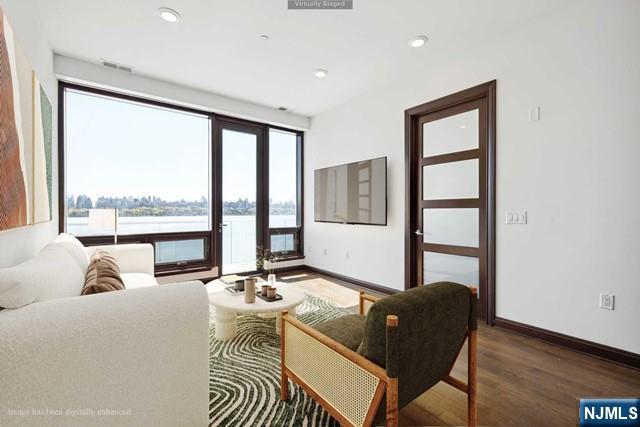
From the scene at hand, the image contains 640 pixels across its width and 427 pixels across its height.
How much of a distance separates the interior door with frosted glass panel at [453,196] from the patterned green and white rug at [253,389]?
79.2 inches

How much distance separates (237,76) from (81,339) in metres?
3.35

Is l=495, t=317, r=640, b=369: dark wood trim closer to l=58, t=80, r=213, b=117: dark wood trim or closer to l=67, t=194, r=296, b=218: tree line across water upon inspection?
l=67, t=194, r=296, b=218: tree line across water

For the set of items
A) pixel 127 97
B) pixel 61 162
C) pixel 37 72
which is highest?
pixel 127 97

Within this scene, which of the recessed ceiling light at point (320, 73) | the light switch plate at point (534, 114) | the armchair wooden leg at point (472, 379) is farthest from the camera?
the recessed ceiling light at point (320, 73)

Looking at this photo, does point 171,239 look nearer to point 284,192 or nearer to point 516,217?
point 284,192

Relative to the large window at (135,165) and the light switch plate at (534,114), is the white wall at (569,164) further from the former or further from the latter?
the large window at (135,165)

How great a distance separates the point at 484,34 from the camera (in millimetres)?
2668

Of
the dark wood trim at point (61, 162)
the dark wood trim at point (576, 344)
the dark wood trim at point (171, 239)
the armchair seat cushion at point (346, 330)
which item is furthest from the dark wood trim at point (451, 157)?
the dark wood trim at point (61, 162)

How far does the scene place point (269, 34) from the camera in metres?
2.68

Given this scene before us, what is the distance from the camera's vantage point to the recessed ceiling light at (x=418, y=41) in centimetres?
273

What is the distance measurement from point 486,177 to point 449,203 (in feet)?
1.55

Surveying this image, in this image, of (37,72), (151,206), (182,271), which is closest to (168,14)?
(37,72)

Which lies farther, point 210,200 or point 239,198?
point 239,198

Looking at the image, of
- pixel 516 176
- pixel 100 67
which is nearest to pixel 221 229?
pixel 100 67
